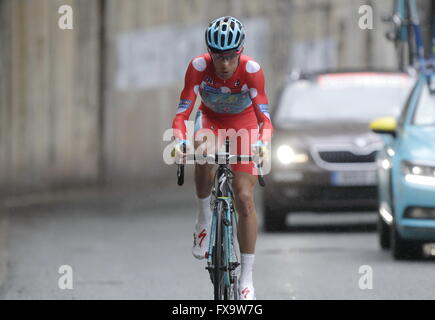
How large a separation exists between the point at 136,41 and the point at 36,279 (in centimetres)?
1187

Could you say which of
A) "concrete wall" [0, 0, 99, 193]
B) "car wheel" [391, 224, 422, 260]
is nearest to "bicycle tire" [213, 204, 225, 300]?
"car wheel" [391, 224, 422, 260]

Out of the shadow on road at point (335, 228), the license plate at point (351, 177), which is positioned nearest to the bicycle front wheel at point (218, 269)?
the license plate at point (351, 177)

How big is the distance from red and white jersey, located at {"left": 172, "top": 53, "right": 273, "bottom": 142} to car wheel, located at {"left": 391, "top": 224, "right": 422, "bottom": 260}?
348cm

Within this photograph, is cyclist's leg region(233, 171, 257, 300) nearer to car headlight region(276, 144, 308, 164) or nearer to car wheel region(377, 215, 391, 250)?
car wheel region(377, 215, 391, 250)

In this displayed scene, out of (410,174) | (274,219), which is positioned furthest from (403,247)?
(274,219)

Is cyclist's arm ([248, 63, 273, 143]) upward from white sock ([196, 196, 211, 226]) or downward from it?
upward

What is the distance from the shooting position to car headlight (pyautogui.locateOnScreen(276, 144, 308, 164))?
15188mm

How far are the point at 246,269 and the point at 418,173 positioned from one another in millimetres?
3598

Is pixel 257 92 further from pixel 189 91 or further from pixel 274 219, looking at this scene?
pixel 274 219

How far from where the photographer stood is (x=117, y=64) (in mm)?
22812

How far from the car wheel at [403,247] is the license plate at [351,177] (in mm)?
2811

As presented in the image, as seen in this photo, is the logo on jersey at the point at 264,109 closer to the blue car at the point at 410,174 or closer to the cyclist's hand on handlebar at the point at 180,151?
the cyclist's hand on handlebar at the point at 180,151

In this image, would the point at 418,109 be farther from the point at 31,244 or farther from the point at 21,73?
the point at 21,73

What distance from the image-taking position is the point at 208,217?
9.12m
